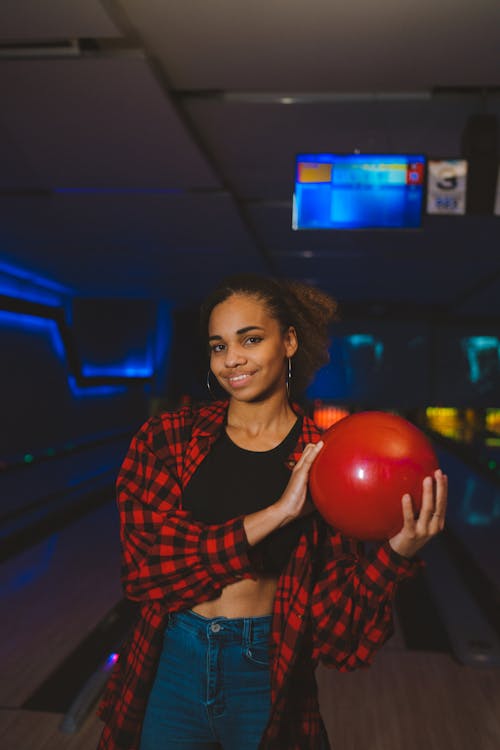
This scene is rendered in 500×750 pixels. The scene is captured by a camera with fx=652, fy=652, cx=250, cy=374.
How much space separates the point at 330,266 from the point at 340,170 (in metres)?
5.11

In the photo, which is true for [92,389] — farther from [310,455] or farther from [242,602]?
[310,455]

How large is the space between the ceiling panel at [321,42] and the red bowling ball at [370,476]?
224cm

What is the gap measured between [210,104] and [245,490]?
3.02 meters

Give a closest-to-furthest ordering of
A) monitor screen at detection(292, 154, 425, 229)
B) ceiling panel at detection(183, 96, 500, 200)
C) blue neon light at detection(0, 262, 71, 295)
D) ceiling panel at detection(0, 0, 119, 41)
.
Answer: ceiling panel at detection(0, 0, 119, 41), ceiling panel at detection(183, 96, 500, 200), monitor screen at detection(292, 154, 425, 229), blue neon light at detection(0, 262, 71, 295)

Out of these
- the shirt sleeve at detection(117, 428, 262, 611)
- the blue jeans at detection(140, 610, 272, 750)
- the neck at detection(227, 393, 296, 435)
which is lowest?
the blue jeans at detection(140, 610, 272, 750)

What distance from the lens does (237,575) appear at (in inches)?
46.9

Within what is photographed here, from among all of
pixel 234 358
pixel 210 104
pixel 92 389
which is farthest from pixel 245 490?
pixel 92 389

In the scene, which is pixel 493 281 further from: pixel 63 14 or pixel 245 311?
pixel 245 311

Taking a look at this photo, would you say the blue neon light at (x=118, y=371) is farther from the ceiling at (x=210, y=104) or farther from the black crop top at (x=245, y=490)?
the black crop top at (x=245, y=490)

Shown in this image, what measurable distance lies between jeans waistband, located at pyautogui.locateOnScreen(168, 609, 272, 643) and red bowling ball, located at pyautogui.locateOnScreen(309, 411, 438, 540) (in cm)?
30

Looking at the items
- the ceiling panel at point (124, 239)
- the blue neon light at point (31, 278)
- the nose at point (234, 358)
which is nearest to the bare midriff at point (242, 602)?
the nose at point (234, 358)

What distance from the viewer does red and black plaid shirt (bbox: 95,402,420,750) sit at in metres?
1.20

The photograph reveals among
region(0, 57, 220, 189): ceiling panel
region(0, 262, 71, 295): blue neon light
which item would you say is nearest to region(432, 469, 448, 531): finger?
region(0, 57, 220, 189): ceiling panel

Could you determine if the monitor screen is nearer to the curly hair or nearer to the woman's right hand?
the curly hair
